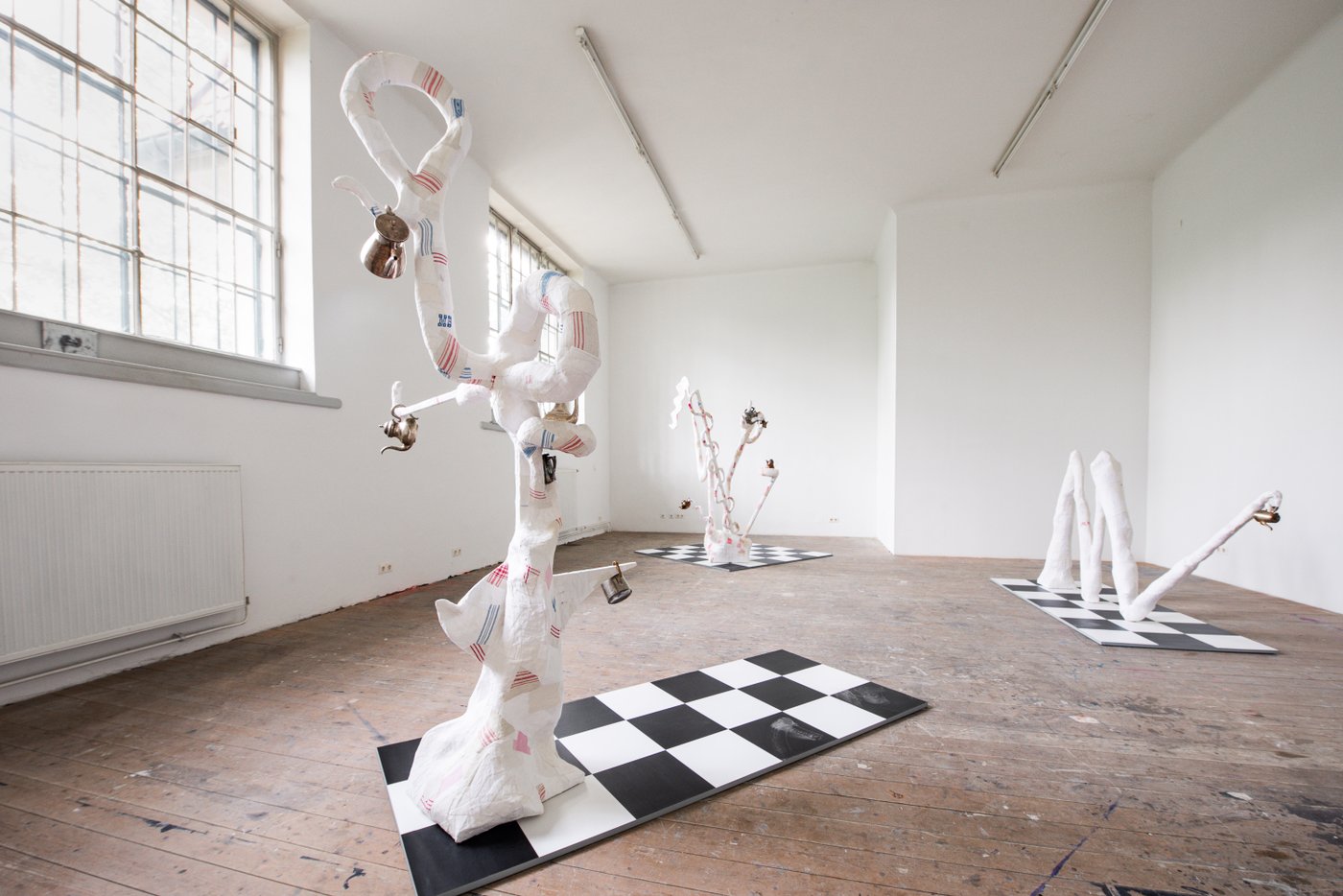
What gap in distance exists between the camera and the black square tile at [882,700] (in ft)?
5.38

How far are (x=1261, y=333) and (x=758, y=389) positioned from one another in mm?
4049

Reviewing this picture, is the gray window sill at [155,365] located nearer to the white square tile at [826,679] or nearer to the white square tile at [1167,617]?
the white square tile at [826,679]

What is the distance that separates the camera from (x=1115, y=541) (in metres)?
2.56

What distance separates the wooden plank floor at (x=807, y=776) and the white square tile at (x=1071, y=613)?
0.25m

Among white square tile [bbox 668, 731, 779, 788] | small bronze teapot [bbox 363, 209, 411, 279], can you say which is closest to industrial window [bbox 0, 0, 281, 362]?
small bronze teapot [bbox 363, 209, 411, 279]

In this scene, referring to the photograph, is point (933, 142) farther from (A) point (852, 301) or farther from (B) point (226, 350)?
(B) point (226, 350)

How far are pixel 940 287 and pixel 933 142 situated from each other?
1.25 meters

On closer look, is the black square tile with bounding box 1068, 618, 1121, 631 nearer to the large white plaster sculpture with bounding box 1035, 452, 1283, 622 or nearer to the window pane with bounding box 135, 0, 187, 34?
the large white plaster sculpture with bounding box 1035, 452, 1283, 622

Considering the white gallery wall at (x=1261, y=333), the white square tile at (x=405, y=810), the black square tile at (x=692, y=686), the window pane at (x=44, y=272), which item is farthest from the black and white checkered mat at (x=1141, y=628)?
the window pane at (x=44, y=272)

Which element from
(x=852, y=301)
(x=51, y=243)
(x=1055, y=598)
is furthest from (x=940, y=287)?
(x=51, y=243)

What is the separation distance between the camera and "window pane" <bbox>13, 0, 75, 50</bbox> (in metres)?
1.91

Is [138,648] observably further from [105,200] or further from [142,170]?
[142,170]

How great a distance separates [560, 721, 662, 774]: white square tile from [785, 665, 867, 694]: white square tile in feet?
2.15

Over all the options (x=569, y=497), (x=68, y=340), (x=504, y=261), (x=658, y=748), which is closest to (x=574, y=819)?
(x=658, y=748)
